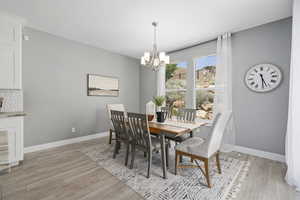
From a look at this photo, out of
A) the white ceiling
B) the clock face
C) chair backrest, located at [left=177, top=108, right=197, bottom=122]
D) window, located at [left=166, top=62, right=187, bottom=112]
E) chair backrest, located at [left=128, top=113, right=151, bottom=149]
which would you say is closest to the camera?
chair backrest, located at [left=128, top=113, right=151, bottom=149]

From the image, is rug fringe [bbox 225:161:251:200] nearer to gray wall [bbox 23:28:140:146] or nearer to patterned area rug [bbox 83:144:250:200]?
patterned area rug [bbox 83:144:250:200]

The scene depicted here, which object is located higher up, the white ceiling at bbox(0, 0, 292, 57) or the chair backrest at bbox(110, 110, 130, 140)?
the white ceiling at bbox(0, 0, 292, 57)

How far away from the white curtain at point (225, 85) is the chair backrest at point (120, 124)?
2.17 metres

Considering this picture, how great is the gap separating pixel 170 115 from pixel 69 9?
8.87 ft

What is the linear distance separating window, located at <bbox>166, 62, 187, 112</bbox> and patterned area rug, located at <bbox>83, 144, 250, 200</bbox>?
1947 millimetres

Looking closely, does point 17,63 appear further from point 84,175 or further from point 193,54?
point 193,54

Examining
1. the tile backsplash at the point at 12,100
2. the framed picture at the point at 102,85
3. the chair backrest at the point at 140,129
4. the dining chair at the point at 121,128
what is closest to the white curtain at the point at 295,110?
the chair backrest at the point at 140,129

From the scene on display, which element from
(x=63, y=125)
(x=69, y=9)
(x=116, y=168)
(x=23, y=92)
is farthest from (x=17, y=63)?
(x=116, y=168)

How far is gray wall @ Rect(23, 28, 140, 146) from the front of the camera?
285 centimetres

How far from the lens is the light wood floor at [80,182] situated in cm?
159

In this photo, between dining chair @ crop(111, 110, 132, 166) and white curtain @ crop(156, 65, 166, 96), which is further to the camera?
white curtain @ crop(156, 65, 166, 96)

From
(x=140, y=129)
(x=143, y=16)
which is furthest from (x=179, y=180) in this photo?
(x=143, y=16)

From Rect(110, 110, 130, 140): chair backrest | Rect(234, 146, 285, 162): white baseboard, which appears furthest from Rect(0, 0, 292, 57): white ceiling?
Rect(234, 146, 285, 162): white baseboard

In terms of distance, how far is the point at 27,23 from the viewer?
264cm
